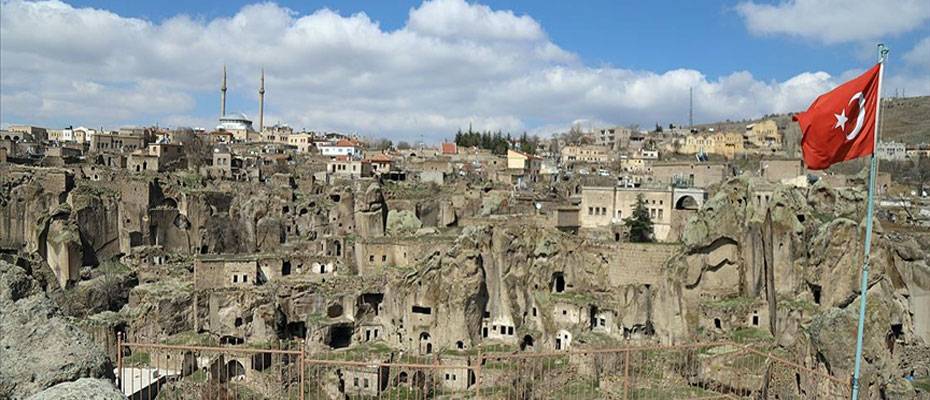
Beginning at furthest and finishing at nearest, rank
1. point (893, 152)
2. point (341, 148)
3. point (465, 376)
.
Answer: point (341, 148), point (893, 152), point (465, 376)

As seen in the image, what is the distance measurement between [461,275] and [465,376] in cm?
440

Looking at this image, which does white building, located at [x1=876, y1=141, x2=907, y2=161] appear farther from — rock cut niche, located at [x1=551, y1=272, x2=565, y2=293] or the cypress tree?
rock cut niche, located at [x1=551, y1=272, x2=565, y2=293]

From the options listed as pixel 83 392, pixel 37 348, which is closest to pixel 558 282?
pixel 37 348

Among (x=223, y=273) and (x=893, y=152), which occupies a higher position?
(x=893, y=152)

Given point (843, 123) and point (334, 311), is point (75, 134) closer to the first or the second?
point (334, 311)

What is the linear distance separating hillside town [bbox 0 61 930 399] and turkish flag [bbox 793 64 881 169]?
7539mm

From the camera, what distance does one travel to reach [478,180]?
167 ft

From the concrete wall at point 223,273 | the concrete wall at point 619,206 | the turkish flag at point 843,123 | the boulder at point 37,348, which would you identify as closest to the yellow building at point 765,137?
the concrete wall at point 619,206

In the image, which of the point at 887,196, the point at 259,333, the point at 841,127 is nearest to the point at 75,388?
the point at 841,127

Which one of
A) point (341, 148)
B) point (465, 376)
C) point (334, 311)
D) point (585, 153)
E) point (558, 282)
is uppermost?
point (585, 153)

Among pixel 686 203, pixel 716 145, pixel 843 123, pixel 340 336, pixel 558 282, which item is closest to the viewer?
pixel 843 123

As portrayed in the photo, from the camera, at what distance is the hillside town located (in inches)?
950

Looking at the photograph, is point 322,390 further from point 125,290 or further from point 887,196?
point 887,196

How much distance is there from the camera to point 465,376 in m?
26.0
